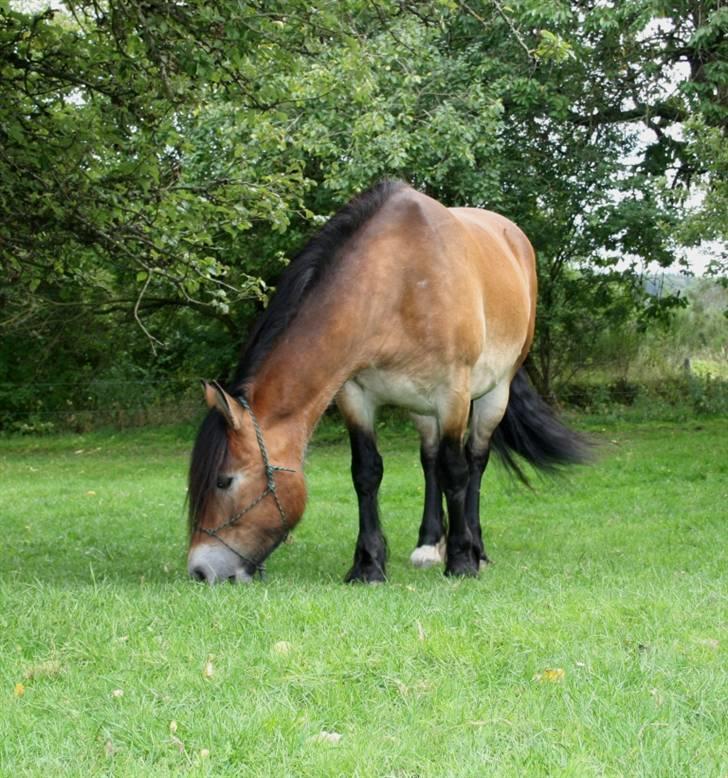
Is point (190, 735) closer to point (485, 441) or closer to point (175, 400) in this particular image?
point (485, 441)

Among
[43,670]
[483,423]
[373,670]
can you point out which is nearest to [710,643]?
[373,670]

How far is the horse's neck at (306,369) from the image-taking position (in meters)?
6.06

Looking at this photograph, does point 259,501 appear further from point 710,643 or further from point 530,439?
point 530,439

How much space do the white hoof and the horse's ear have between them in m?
2.28

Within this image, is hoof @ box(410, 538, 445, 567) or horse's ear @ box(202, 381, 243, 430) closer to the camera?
horse's ear @ box(202, 381, 243, 430)

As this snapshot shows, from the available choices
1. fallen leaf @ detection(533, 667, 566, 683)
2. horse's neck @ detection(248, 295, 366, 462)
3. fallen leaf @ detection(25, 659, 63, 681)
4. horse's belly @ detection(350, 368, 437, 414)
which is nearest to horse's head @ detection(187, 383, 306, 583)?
horse's neck @ detection(248, 295, 366, 462)

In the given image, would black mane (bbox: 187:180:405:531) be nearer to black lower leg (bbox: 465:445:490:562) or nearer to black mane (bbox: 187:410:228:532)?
black mane (bbox: 187:410:228:532)

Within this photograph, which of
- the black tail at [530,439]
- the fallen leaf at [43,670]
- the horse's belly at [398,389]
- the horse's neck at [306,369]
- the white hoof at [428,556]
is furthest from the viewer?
the black tail at [530,439]

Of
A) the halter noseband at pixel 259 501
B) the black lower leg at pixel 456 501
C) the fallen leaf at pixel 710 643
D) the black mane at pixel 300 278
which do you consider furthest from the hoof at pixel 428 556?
the fallen leaf at pixel 710 643

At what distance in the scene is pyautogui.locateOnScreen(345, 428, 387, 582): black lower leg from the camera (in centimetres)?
661

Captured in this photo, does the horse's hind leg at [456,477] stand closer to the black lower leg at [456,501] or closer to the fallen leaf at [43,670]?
the black lower leg at [456,501]

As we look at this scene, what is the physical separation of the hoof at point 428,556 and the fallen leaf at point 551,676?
3.69 m

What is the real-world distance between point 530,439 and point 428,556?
5.51 ft

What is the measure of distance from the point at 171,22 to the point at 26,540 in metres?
5.30
